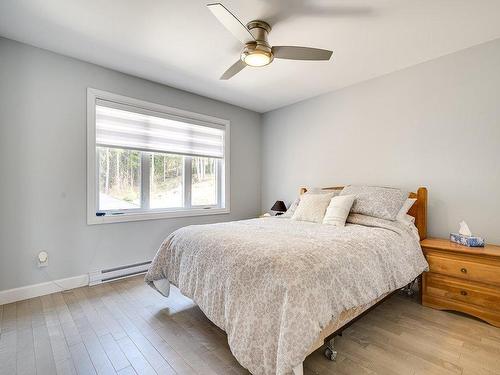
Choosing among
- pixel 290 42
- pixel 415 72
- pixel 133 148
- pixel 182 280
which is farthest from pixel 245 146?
pixel 182 280

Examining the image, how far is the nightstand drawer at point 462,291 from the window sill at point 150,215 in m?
2.78

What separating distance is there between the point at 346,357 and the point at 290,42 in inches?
103

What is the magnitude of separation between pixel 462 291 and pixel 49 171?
4.06 m

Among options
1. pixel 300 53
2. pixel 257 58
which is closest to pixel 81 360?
pixel 257 58

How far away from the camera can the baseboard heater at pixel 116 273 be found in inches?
109

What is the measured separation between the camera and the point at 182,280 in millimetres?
1951

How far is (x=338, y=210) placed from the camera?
254cm

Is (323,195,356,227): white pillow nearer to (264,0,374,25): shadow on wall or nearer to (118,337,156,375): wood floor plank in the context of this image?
(264,0,374,25): shadow on wall

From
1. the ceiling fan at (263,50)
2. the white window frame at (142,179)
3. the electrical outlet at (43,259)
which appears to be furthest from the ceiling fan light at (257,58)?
the electrical outlet at (43,259)

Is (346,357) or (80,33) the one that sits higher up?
(80,33)

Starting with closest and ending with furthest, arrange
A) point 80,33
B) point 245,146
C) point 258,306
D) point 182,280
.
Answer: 1. point 258,306
2. point 182,280
3. point 80,33
4. point 245,146

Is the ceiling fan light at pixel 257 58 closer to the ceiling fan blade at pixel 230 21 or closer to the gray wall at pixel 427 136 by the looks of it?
the ceiling fan blade at pixel 230 21

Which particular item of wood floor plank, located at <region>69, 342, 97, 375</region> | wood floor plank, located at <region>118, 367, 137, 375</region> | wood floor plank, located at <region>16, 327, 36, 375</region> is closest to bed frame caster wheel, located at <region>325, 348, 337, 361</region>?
wood floor plank, located at <region>118, 367, 137, 375</region>

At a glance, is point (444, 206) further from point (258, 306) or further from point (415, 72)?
point (258, 306)
